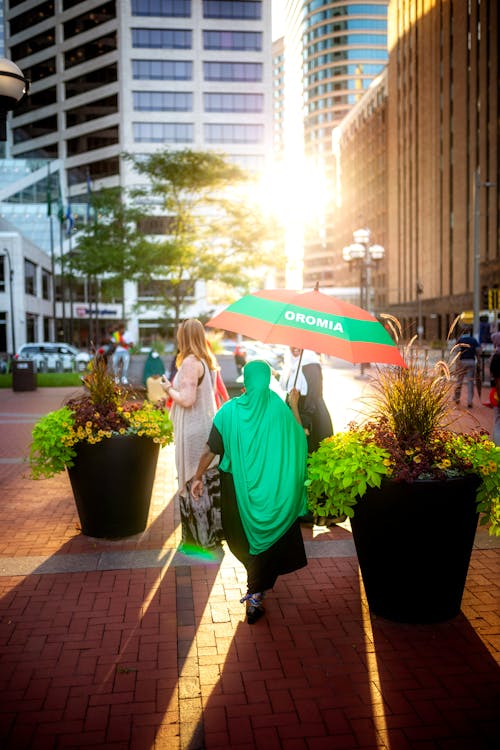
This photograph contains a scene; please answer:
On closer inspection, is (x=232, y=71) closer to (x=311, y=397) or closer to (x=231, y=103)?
(x=231, y=103)

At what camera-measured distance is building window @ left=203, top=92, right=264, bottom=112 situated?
64312 mm

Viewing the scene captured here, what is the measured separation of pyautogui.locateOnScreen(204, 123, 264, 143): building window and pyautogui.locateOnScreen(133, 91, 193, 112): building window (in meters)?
2.86

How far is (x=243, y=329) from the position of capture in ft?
16.6

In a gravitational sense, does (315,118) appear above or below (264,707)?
above

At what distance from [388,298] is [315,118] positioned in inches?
2696

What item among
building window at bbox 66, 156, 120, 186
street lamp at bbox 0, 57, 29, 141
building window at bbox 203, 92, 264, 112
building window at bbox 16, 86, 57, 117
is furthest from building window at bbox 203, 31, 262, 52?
street lamp at bbox 0, 57, 29, 141

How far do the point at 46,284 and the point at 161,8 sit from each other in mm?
29080

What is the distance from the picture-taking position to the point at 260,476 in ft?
15.1

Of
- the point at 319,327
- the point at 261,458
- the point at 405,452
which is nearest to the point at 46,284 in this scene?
the point at 319,327

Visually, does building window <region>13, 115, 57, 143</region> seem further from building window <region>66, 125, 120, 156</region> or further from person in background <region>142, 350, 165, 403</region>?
person in background <region>142, 350, 165, 403</region>

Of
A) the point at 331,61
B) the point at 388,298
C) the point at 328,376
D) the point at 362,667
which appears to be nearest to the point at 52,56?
the point at 388,298

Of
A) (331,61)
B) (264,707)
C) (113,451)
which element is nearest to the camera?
(264,707)

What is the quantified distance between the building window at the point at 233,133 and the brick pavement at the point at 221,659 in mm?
62765

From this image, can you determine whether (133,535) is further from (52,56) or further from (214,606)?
(52,56)
